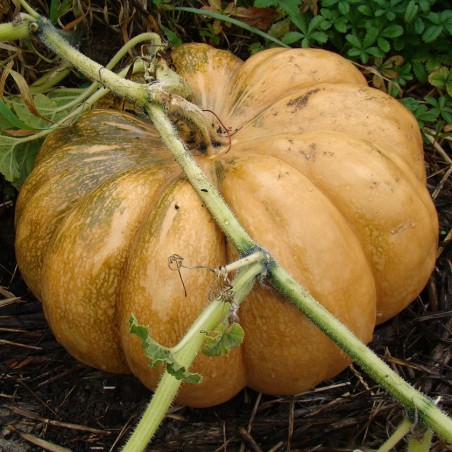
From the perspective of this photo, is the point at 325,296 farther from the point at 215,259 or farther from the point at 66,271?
the point at 66,271

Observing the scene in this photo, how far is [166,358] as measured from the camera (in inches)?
59.6

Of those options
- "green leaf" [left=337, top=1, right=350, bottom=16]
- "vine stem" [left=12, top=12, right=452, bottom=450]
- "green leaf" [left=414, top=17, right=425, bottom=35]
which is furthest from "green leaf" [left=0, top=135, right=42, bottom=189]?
"green leaf" [left=414, top=17, right=425, bottom=35]

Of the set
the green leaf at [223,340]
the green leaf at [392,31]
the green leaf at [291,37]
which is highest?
the green leaf at [392,31]

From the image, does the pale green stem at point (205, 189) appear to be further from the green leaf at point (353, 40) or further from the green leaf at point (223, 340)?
the green leaf at point (353, 40)

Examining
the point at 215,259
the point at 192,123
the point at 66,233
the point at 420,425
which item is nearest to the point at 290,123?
the point at 192,123

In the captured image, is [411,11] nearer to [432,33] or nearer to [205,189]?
[432,33]

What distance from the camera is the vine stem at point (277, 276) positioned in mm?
1744

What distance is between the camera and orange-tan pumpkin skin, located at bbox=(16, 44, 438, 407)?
2.06 metres

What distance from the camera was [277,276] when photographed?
185cm

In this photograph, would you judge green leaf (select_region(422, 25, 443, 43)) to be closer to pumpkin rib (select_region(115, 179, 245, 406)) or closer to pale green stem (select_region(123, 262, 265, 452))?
pumpkin rib (select_region(115, 179, 245, 406))

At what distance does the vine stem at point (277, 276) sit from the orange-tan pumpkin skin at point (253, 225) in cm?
12

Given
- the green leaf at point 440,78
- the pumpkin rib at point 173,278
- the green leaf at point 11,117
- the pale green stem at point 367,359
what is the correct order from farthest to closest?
the green leaf at point 440,78 < the green leaf at point 11,117 < the pumpkin rib at point 173,278 < the pale green stem at point 367,359

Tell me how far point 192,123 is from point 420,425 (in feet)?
3.88

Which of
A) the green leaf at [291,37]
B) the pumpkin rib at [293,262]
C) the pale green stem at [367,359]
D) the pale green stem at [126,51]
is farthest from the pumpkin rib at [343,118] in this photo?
the green leaf at [291,37]
